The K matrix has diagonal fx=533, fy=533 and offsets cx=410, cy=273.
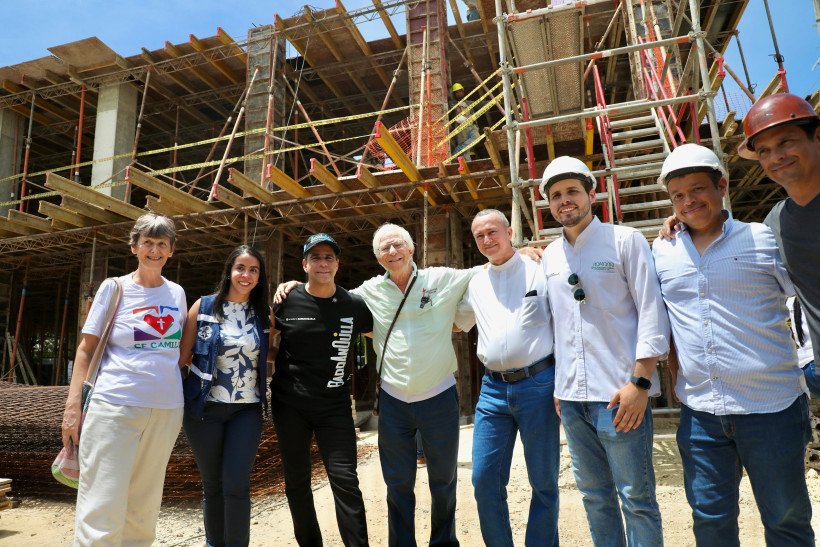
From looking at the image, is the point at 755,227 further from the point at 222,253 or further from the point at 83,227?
the point at 222,253

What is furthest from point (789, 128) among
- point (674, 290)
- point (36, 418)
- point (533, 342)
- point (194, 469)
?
point (36, 418)

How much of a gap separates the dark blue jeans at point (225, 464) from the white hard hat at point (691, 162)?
2.61 metres

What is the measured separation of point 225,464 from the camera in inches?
120

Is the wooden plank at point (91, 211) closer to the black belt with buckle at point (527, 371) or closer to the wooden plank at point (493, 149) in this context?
the wooden plank at point (493, 149)

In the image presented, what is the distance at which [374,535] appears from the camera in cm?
447

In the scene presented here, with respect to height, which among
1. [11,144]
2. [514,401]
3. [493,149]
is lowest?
[514,401]

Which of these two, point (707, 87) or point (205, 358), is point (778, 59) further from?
point (205, 358)

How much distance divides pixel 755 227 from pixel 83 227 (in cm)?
1389

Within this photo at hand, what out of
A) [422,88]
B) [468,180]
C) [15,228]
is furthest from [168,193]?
[468,180]

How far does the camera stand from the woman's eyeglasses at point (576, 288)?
2559 mm

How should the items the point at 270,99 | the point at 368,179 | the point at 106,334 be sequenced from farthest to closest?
the point at 270,99 < the point at 368,179 < the point at 106,334

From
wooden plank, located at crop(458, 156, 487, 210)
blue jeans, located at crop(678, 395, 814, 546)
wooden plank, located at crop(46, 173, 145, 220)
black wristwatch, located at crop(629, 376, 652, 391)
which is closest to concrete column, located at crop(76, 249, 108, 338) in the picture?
wooden plank, located at crop(46, 173, 145, 220)

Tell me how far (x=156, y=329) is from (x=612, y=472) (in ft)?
8.50

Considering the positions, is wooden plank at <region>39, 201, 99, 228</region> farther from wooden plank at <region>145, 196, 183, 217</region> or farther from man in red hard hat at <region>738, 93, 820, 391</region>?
man in red hard hat at <region>738, 93, 820, 391</region>
